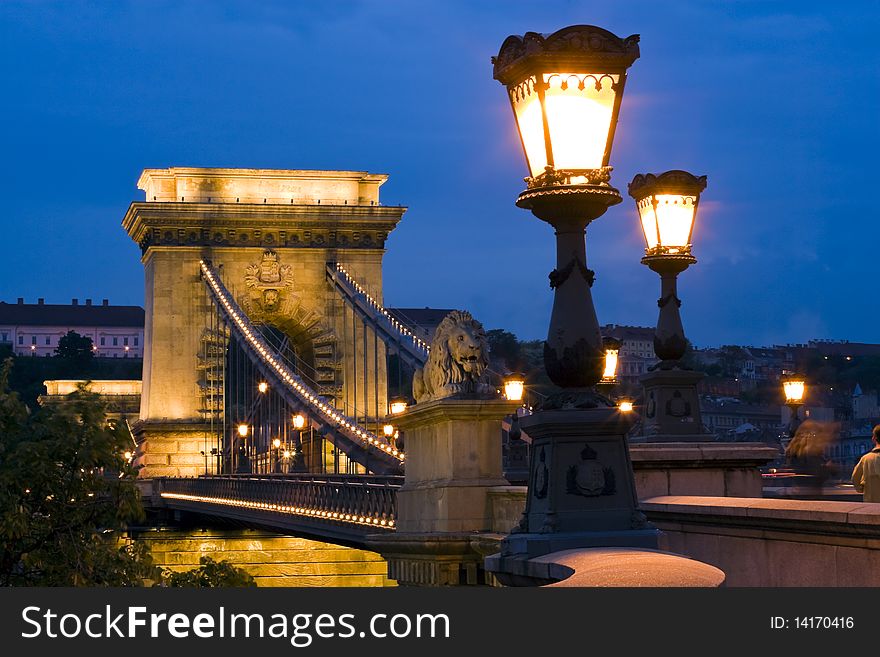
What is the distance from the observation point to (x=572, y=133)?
990 cm

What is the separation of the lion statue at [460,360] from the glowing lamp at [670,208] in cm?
326

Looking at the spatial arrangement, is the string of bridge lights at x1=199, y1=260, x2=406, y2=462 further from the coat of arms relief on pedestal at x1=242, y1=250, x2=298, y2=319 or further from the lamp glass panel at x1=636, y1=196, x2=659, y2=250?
the lamp glass panel at x1=636, y1=196, x2=659, y2=250

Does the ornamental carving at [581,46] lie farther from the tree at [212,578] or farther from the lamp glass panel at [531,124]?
the tree at [212,578]

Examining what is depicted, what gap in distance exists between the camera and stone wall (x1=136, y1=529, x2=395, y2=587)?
54750 millimetres

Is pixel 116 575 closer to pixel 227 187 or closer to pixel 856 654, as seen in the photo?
pixel 856 654

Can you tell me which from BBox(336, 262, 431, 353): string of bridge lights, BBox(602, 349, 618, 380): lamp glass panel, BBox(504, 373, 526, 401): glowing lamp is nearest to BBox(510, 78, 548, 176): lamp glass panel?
BBox(602, 349, 618, 380): lamp glass panel

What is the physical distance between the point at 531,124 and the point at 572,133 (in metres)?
0.27

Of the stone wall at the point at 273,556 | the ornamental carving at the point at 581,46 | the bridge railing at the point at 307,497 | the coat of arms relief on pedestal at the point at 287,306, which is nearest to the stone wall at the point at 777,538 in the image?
the ornamental carving at the point at 581,46

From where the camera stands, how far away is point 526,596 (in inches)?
308

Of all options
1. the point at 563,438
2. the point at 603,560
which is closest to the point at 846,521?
the point at 563,438

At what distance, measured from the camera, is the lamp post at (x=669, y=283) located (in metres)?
15.9

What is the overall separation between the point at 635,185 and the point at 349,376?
191ft

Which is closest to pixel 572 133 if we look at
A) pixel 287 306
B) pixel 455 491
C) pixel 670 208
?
pixel 670 208

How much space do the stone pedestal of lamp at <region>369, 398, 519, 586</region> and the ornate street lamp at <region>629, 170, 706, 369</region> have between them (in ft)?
8.91
